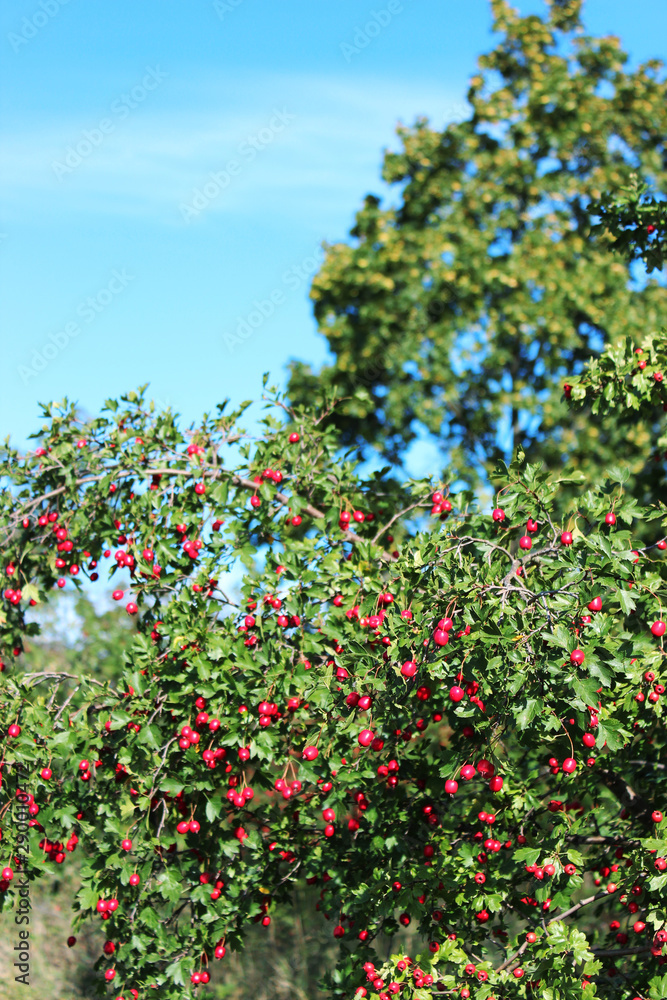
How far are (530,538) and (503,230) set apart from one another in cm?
945

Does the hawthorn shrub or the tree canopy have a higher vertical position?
the tree canopy

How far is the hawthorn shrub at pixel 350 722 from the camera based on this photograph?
322 centimetres

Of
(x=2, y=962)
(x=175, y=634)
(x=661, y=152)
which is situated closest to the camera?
(x=175, y=634)

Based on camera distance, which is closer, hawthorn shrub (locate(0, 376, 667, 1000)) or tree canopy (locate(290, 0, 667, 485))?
hawthorn shrub (locate(0, 376, 667, 1000))

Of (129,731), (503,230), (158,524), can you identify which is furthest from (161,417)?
(503,230)

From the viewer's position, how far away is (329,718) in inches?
144

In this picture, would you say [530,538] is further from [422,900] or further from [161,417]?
[161,417]

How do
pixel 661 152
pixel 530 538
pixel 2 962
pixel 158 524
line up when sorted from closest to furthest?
pixel 530 538 → pixel 158 524 → pixel 2 962 → pixel 661 152

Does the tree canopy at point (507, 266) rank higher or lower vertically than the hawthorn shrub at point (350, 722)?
higher

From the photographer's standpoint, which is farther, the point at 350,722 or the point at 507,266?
the point at 507,266

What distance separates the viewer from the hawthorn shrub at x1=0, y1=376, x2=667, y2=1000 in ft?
10.6

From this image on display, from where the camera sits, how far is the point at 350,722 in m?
3.34

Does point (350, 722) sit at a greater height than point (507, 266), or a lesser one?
lesser

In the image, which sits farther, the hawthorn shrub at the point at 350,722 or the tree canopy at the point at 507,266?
the tree canopy at the point at 507,266
